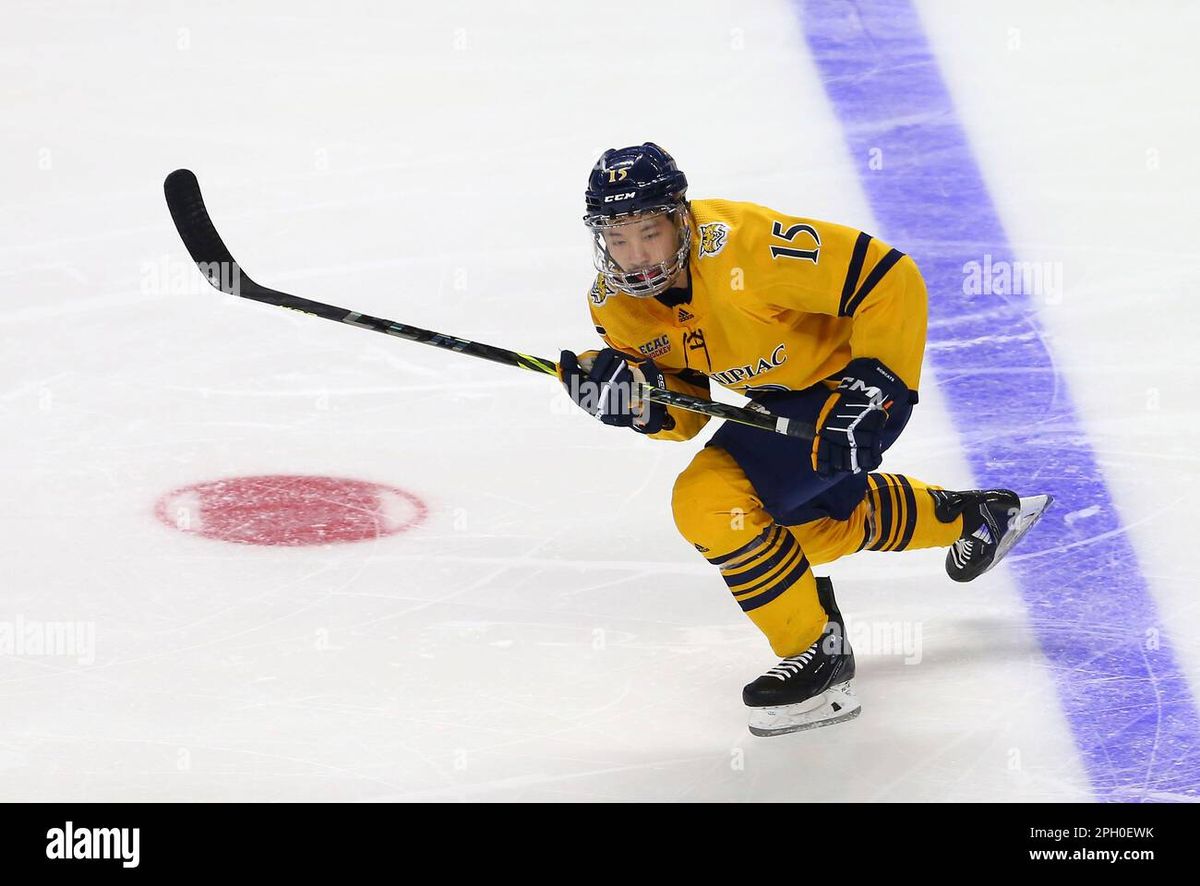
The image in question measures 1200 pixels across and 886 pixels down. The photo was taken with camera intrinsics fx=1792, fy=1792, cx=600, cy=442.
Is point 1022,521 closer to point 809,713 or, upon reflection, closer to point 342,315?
point 809,713

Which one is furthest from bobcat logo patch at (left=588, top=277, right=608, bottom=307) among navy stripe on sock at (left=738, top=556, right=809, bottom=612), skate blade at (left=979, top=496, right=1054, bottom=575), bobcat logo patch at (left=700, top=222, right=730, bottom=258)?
skate blade at (left=979, top=496, right=1054, bottom=575)

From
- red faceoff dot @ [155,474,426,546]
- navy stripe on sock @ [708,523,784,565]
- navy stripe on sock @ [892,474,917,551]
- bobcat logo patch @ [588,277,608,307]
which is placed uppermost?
bobcat logo patch @ [588,277,608,307]

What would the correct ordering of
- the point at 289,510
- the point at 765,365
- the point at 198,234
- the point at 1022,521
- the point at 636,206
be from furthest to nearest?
the point at 289,510, the point at 1022,521, the point at 198,234, the point at 765,365, the point at 636,206

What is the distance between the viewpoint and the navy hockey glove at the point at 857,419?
3391mm

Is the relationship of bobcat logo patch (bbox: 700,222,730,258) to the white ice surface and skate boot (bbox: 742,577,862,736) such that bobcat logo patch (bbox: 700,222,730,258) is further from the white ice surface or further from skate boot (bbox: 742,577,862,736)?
the white ice surface

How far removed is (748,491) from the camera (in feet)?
11.7

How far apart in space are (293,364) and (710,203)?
1.80 meters

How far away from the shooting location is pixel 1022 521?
13.3 ft

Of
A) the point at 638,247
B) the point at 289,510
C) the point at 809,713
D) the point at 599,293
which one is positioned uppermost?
the point at 638,247

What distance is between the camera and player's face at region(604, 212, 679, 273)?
134 inches

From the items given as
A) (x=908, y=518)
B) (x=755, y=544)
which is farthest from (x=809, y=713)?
(x=908, y=518)

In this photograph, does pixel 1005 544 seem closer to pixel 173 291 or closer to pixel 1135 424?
pixel 1135 424

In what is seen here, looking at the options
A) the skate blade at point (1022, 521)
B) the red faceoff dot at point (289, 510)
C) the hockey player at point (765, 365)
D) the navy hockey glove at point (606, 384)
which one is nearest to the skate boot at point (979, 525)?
the skate blade at point (1022, 521)

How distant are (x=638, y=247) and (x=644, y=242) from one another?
2 centimetres
